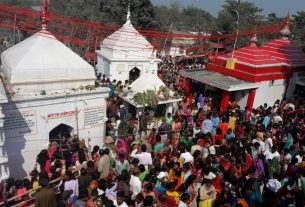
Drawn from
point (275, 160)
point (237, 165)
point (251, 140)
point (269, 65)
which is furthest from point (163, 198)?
point (269, 65)

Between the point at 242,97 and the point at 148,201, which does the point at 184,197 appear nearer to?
the point at 148,201

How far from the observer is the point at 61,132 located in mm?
11250

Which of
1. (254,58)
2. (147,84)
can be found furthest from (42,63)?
(254,58)

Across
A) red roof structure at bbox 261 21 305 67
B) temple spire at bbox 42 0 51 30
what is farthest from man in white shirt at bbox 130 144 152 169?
A: red roof structure at bbox 261 21 305 67

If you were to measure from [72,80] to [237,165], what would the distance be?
19.9ft

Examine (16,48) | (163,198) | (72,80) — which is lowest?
(163,198)

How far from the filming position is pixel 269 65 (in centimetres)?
1606

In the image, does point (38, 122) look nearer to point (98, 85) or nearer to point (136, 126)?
point (98, 85)

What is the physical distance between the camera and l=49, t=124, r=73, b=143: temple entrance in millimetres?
10998

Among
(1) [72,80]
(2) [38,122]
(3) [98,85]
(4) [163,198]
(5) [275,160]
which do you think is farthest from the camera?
(3) [98,85]

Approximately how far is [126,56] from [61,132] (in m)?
8.77

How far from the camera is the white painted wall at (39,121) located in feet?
31.7

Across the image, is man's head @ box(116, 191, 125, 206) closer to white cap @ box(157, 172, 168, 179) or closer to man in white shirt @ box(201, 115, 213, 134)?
white cap @ box(157, 172, 168, 179)

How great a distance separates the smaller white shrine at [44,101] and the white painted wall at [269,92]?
814 cm
